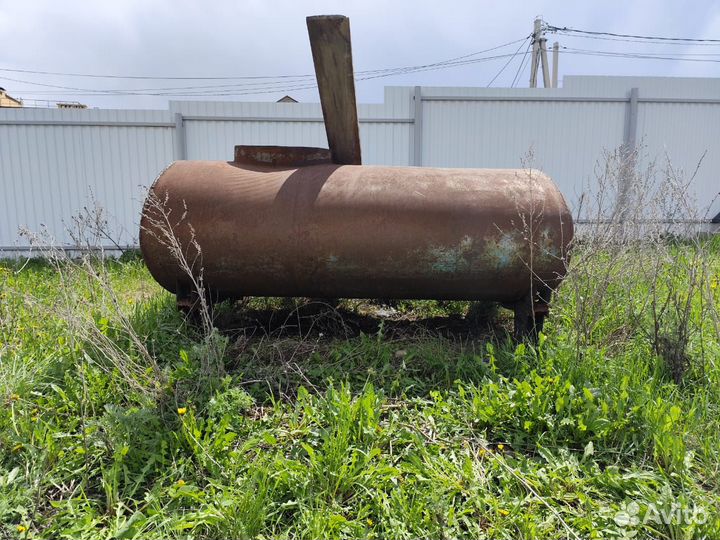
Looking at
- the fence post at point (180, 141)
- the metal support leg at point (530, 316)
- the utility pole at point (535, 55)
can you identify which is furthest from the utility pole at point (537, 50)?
the metal support leg at point (530, 316)

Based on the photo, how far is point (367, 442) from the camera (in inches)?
78.6

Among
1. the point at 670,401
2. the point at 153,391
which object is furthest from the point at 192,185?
the point at 670,401

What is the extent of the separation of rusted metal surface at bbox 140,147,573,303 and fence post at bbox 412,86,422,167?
4.44m

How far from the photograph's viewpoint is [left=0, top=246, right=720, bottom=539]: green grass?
65.1 inches

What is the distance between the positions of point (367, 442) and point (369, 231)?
3.83ft

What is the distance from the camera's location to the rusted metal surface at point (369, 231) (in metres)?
2.68

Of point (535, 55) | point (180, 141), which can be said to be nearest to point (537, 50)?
point (535, 55)

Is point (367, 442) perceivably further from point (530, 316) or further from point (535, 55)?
point (535, 55)

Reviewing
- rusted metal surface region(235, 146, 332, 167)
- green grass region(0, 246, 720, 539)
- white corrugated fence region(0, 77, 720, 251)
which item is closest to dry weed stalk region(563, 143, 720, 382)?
green grass region(0, 246, 720, 539)

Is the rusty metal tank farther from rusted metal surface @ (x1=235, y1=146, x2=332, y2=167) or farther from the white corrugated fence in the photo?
the white corrugated fence

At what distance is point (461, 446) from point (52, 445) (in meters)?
1.69

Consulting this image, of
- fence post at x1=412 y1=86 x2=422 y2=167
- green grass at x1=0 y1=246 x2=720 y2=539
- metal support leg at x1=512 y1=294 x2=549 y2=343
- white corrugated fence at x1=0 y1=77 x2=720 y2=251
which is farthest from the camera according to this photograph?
fence post at x1=412 y1=86 x2=422 y2=167

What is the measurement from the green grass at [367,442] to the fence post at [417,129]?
4.80 meters

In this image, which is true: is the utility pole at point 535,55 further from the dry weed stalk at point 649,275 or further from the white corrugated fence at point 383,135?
the dry weed stalk at point 649,275
